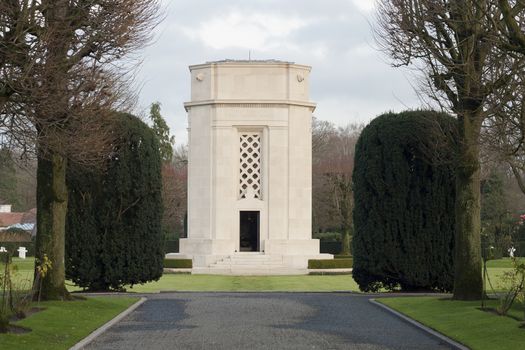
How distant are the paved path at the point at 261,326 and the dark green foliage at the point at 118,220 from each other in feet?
9.50

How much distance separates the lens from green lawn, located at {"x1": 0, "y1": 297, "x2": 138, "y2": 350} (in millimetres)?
15799

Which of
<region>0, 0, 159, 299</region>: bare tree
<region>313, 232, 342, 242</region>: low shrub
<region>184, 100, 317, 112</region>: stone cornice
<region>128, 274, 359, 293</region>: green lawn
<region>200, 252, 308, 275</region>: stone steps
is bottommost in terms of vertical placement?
<region>128, 274, 359, 293</region>: green lawn

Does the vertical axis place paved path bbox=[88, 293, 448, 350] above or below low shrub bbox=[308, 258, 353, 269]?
below

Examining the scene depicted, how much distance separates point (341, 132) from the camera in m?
102

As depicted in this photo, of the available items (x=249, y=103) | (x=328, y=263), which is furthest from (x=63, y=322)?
(x=249, y=103)

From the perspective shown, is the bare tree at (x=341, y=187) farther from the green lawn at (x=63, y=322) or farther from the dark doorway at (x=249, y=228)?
the green lawn at (x=63, y=322)

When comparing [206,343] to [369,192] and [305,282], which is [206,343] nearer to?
[369,192]

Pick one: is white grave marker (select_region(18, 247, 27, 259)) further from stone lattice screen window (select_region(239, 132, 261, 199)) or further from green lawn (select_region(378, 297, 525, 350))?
green lawn (select_region(378, 297, 525, 350))

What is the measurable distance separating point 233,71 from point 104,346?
1400 inches

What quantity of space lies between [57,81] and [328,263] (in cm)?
3153

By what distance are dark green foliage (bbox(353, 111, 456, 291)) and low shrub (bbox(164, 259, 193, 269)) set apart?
18.4 metres

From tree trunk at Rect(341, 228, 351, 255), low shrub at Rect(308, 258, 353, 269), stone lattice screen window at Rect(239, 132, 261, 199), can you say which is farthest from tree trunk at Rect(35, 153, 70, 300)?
tree trunk at Rect(341, 228, 351, 255)

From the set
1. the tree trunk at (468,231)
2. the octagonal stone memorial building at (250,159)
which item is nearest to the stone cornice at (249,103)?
the octagonal stone memorial building at (250,159)

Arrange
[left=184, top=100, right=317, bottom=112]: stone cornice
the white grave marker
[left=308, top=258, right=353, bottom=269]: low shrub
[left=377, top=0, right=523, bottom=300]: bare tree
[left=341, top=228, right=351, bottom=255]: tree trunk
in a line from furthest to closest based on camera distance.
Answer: [left=341, top=228, right=351, bottom=255]: tree trunk
the white grave marker
[left=184, top=100, right=317, bottom=112]: stone cornice
[left=308, top=258, right=353, bottom=269]: low shrub
[left=377, top=0, right=523, bottom=300]: bare tree
